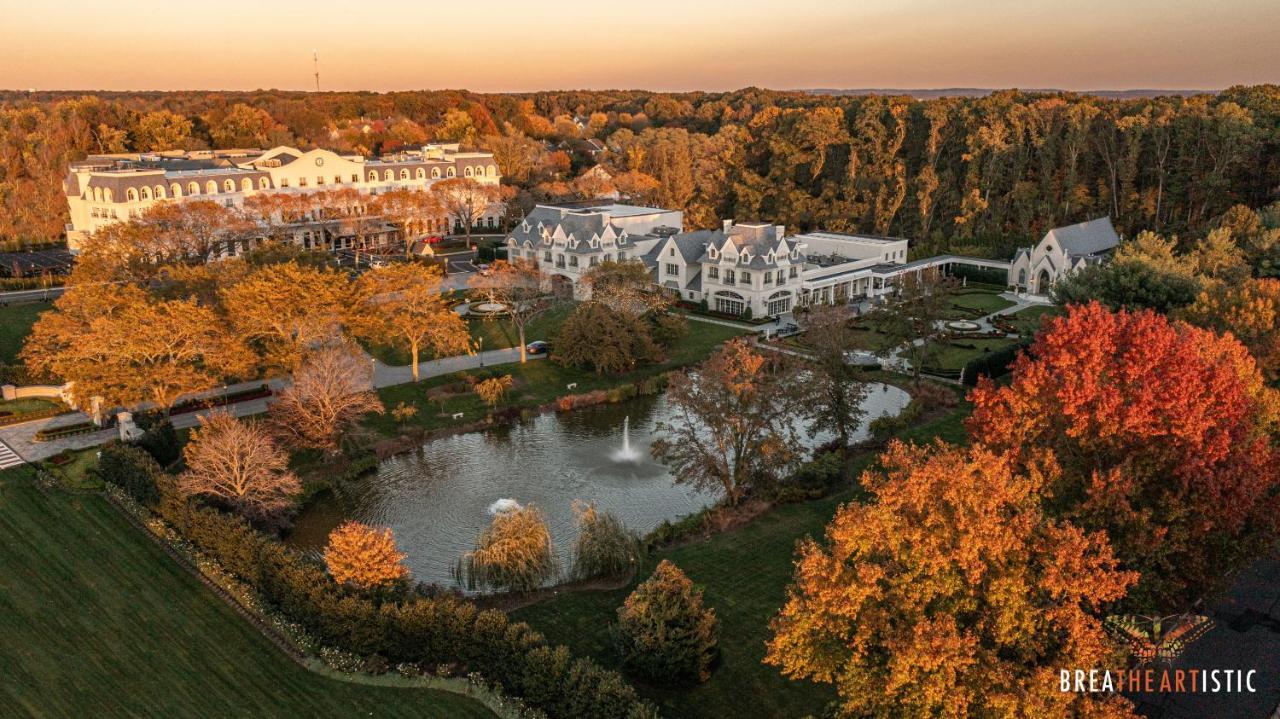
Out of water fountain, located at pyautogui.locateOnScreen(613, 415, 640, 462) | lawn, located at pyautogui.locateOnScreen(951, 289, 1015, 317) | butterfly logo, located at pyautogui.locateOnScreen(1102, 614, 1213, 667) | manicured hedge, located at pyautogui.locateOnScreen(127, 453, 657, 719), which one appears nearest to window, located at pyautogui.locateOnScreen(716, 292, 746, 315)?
lawn, located at pyautogui.locateOnScreen(951, 289, 1015, 317)

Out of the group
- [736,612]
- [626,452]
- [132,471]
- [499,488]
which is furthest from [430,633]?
[626,452]

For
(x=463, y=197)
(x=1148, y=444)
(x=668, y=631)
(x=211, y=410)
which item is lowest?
(x=668, y=631)

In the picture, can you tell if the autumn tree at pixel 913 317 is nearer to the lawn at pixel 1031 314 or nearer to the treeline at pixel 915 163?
the lawn at pixel 1031 314

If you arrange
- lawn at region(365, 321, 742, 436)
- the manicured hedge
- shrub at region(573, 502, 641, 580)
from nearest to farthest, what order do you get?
the manicured hedge
shrub at region(573, 502, 641, 580)
lawn at region(365, 321, 742, 436)

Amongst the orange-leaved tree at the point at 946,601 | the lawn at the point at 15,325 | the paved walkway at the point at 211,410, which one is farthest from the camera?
the lawn at the point at 15,325

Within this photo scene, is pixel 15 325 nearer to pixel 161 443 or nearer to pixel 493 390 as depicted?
pixel 161 443

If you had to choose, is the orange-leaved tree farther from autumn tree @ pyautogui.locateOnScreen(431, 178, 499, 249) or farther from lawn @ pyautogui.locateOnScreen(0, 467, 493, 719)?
autumn tree @ pyautogui.locateOnScreen(431, 178, 499, 249)

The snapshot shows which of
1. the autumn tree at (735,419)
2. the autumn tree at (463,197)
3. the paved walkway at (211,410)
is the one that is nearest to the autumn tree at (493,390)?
the paved walkway at (211,410)
